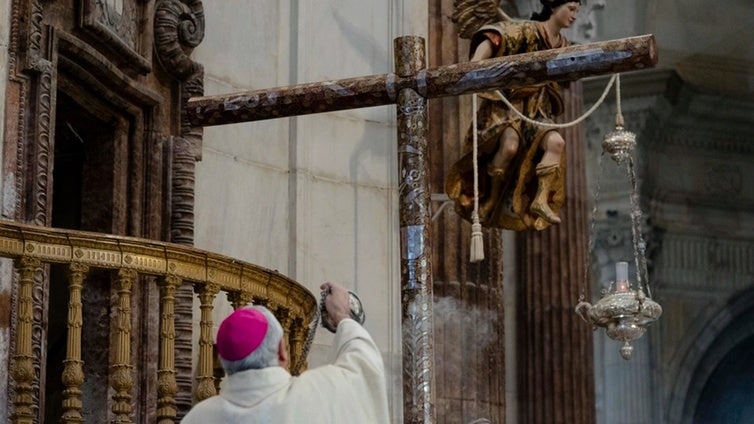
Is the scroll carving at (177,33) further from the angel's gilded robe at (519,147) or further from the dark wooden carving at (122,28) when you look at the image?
the angel's gilded robe at (519,147)

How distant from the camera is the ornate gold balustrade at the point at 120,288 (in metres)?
8.12

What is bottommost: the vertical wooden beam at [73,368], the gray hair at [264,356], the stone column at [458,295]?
the gray hair at [264,356]

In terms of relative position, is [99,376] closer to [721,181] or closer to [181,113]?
[181,113]

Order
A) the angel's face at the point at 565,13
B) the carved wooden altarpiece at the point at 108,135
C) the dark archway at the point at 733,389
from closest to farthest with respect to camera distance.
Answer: the carved wooden altarpiece at the point at 108,135 < the angel's face at the point at 565,13 < the dark archway at the point at 733,389

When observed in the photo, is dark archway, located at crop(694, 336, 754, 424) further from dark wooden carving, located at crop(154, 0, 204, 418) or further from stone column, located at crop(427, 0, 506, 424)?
dark wooden carving, located at crop(154, 0, 204, 418)

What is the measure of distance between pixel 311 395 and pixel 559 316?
A: 297 inches

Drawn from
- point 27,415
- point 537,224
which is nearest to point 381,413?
point 27,415

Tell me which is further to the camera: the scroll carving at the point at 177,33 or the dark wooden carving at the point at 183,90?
the scroll carving at the point at 177,33

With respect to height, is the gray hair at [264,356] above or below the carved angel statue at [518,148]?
below

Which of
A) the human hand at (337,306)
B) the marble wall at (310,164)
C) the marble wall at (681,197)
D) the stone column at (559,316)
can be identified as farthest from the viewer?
the marble wall at (681,197)

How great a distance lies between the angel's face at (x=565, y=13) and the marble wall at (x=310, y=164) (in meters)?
1.59

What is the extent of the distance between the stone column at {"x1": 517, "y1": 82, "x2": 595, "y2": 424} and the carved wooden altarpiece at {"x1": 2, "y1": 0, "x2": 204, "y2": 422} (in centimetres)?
378

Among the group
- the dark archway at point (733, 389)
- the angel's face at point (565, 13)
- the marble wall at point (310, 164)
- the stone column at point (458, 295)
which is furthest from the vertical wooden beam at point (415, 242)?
the dark archway at point (733, 389)

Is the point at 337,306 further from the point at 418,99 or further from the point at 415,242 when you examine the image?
the point at 418,99
